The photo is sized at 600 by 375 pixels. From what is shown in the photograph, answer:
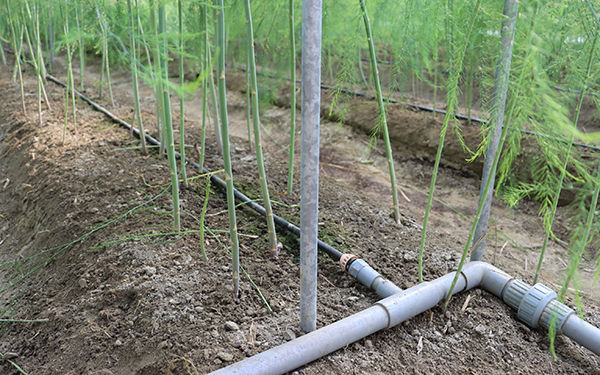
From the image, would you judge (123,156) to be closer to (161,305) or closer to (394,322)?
(161,305)

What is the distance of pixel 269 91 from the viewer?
3797mm

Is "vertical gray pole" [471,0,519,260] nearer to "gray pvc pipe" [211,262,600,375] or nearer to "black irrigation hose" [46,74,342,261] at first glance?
"gray pvc pipe" [211,262,600,375]

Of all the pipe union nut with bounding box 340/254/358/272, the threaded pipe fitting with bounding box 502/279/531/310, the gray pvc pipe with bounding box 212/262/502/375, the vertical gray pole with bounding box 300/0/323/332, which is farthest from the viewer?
the pipe union nut with bounding box 340/254/358/272

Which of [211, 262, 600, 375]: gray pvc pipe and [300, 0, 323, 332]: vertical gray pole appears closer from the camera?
[300, 0, 323, 332]: vertical gray pole

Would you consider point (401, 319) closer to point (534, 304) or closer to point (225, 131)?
point (534, 304)

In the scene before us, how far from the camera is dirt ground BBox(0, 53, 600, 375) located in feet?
4.15

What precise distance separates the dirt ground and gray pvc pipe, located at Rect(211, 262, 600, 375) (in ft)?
0.14

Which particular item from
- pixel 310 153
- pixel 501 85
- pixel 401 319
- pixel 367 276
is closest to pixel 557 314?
pixel 401 319

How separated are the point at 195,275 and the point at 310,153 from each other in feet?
2.06

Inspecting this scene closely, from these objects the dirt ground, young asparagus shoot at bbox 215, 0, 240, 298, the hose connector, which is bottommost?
the dirt ground


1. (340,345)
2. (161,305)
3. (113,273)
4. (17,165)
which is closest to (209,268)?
(161,305)

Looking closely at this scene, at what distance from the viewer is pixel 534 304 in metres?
1.37

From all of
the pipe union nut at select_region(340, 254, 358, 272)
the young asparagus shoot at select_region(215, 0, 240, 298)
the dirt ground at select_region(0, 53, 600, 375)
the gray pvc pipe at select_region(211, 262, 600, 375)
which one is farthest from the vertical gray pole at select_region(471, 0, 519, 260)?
the young asparagus shoot at select_region(215, 0, 240, 298)

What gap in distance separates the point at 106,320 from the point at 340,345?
2.21ft
